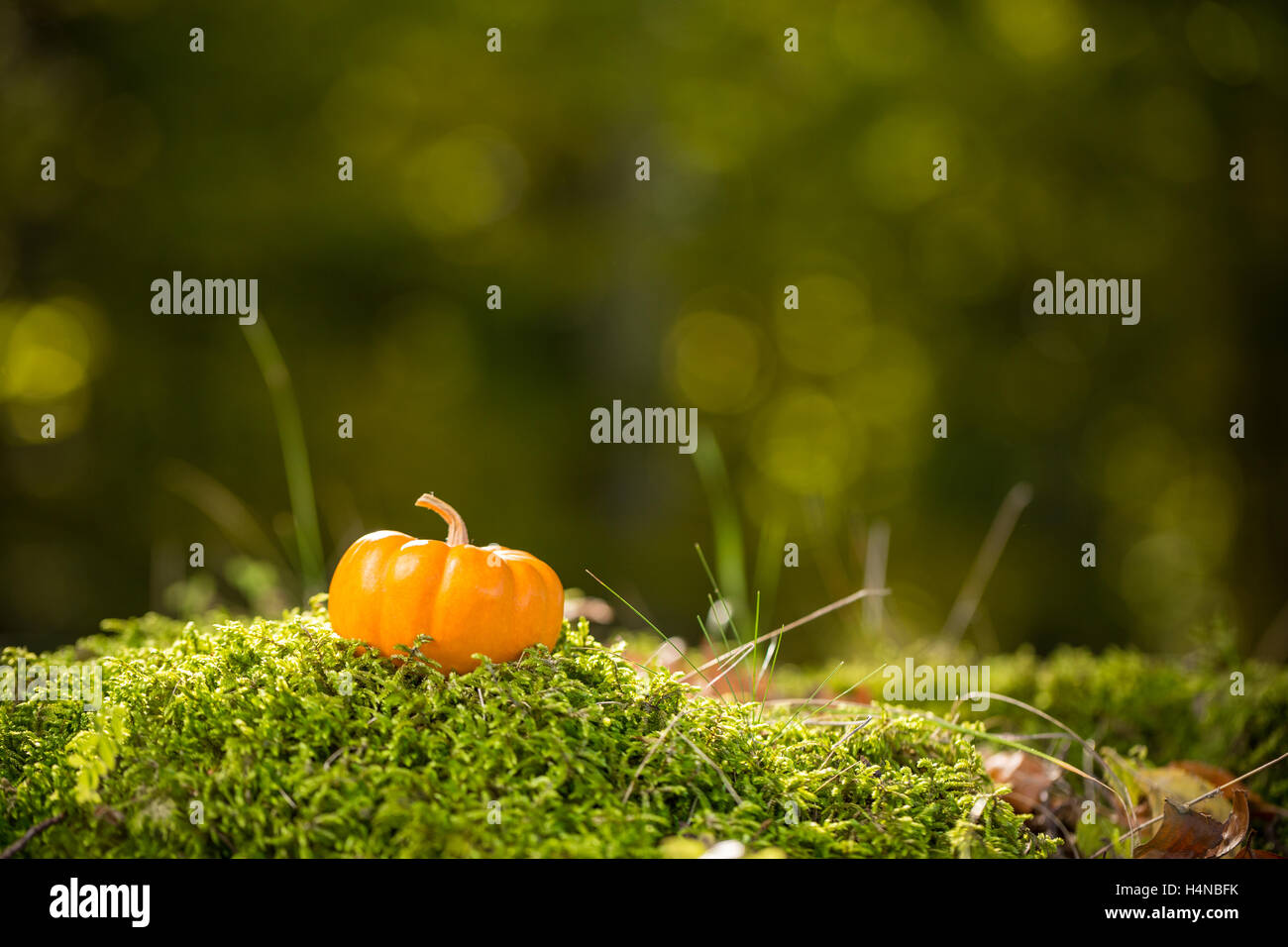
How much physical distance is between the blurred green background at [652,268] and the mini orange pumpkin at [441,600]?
653 centimetres

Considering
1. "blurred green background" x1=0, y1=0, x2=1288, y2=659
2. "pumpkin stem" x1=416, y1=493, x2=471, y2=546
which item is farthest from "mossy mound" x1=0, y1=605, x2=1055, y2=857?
"blurred green background" x1=0, y1=0, x2=1288, y2=659

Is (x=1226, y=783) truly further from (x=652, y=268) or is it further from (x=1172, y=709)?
(x=652, y=268)

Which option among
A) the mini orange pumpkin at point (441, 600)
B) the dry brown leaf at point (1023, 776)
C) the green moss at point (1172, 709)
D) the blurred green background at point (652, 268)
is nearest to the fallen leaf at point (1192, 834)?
the dry brown leaf at point (1023, 776)

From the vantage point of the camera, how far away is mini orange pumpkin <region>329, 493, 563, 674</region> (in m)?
1.77

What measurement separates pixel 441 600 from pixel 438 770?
0.33 metres

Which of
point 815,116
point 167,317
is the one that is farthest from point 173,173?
point 815,116

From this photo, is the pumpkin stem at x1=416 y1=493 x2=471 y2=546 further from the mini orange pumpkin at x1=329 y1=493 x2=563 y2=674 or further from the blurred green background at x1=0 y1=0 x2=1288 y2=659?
the blurred green background at x1=0 y1=0 x2=1288 y2=659

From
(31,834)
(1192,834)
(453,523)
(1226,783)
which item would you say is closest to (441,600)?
(453,523)

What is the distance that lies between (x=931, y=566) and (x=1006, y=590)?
77 centimetres

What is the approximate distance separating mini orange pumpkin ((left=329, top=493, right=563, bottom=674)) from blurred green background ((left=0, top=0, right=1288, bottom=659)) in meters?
6.53

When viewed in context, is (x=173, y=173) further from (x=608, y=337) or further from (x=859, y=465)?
(x=859, y=465)

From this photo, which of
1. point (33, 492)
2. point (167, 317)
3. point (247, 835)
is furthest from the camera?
point (167, 317)

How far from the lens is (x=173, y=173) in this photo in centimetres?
905

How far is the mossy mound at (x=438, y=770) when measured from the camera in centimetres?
149
